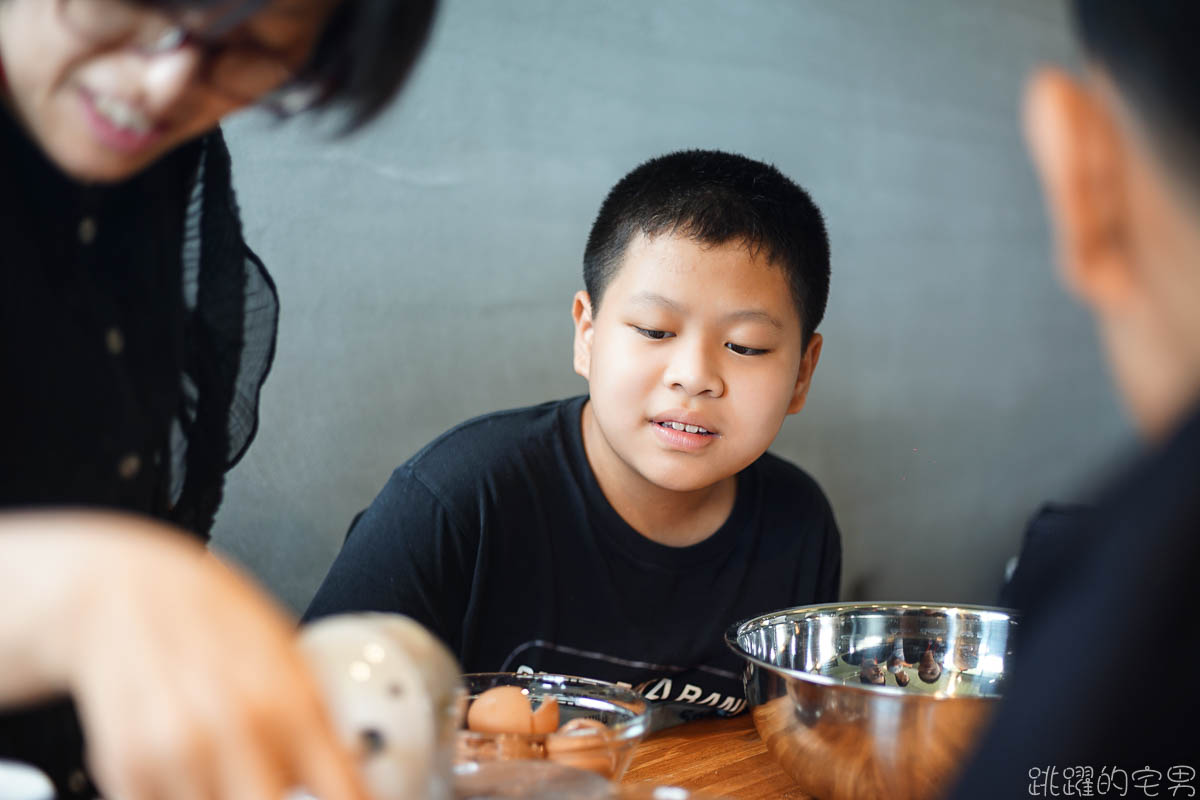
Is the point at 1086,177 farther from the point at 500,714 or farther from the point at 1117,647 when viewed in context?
the point at 500,714

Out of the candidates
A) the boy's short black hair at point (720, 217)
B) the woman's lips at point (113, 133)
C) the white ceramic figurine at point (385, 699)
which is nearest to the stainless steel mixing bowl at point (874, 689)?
the white ceramic figurine at point (385, 699)

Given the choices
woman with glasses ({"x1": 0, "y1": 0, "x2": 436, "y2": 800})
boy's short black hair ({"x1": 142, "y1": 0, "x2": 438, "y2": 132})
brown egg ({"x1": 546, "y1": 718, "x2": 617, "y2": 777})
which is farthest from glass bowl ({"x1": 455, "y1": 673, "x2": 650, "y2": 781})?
boy's short black hair ({"x1": 142, "y1": 0, "x2": 438, "y2": 132})

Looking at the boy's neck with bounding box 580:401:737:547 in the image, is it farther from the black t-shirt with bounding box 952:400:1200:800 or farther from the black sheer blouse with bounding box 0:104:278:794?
the black t-shirt with bounding box 952:400:1200:800

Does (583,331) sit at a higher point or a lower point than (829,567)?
higher

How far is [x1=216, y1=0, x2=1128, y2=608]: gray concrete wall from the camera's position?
126cm

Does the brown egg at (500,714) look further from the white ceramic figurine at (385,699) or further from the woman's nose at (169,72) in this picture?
the woman's nose at (169,72)

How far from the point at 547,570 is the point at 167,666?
786 mm

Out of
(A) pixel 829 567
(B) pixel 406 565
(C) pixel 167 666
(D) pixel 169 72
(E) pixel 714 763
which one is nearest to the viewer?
(C) pixel 167 666

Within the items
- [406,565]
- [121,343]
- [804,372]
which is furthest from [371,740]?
[804,372]

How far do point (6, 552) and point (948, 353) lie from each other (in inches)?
80.7

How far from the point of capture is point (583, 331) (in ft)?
3.90

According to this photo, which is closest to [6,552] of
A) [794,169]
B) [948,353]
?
[794,169]

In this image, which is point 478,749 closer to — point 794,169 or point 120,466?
point 120,466

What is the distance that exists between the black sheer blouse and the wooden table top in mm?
379
